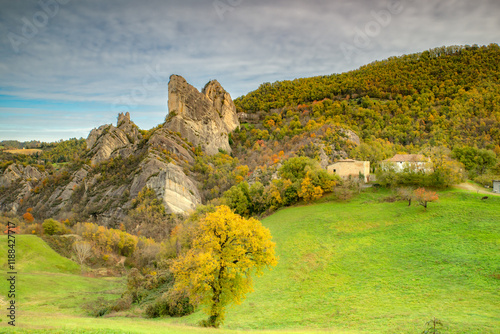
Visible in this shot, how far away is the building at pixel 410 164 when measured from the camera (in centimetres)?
5131

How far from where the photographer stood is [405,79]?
135 m

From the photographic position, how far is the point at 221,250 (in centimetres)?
1973

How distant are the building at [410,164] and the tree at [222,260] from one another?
43098 mm

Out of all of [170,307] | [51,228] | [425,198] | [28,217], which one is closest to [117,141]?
[28,217]

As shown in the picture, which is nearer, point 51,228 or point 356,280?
point 356,280

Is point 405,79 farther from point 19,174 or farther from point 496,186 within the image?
point 19,174

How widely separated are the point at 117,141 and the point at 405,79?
466ft

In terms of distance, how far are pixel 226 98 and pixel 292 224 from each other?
121690 millimetres

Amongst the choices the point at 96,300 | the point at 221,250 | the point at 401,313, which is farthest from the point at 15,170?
the point at 401,313

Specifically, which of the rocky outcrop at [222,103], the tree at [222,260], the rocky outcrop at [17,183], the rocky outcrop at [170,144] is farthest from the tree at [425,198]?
the rocky outcrop at [17,183]

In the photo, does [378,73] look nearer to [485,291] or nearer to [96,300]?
[485,291]

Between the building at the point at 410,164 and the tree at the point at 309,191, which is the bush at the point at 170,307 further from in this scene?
the building at the point at 410,164

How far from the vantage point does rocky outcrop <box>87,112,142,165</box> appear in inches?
4771

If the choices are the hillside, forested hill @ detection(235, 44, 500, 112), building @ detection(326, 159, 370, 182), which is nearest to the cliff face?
the hillside
